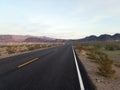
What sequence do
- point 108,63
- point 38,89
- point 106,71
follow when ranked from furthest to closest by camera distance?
point 108,63 < point 106,71 < point 38,89

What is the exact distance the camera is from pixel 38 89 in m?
7.68

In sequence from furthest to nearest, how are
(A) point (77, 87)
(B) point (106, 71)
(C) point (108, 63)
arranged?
(C) point (108, 63), (B) point (106, 71), (A) point (77, 87)

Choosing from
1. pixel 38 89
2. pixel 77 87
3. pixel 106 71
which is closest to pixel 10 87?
pixel 38 89

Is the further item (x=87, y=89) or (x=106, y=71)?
(x=106, y=71)

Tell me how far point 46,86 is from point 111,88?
8.36ft

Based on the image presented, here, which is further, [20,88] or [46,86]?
[46,86]

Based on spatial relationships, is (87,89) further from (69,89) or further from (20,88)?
(20,88)

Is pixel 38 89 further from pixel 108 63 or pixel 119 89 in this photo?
pixel 108 63

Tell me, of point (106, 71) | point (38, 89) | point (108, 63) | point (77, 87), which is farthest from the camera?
point (108, 63)

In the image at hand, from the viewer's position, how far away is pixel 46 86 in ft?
27.2

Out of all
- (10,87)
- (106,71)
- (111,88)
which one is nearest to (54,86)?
(10,87)

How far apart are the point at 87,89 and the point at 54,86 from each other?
1227 millimetres

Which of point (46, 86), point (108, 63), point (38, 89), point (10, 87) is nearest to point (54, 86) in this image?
point (46, 86)

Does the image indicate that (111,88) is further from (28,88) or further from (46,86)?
(28,88)
